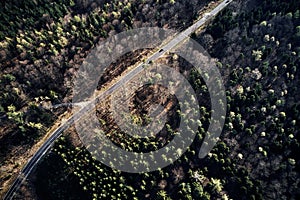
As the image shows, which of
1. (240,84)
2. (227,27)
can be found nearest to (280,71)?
(240,84)

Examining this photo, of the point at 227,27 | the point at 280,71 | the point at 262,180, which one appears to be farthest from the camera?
the point at 227,27

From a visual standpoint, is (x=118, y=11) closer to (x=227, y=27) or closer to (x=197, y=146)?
(x=227, y=27)

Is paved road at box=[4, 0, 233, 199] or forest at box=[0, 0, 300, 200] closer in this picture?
forest at box=[0, 0, 300, 200]

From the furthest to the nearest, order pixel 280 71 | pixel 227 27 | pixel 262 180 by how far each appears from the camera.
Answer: pixel 227 27 < pixel 280 71 < pixel 262 180

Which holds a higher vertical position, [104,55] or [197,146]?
[104,55]

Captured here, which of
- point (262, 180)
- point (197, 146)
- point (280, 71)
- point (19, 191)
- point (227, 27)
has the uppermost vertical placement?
point (227, 27)
